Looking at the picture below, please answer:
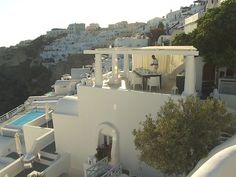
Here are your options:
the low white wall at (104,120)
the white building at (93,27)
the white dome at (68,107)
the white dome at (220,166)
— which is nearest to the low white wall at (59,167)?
the low white wall at (104,120)

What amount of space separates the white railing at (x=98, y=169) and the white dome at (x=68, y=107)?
143 inches

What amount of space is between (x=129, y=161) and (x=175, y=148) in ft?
19.8

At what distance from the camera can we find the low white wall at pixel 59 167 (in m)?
17.6

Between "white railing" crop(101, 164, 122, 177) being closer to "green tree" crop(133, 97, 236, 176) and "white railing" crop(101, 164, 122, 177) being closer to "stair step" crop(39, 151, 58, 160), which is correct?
"green tree" crop(133, 97, 236, 176)

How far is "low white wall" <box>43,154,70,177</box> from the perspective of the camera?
694 inches

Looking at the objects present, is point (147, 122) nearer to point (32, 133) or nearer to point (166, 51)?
point (166, 51)

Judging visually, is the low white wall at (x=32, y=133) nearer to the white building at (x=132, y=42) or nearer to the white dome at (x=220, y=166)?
the white dome at (x=220, y=166)

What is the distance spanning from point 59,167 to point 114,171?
4488mm

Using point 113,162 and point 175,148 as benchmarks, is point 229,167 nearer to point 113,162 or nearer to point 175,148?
point 175,148

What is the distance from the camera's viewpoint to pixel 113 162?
16.1m

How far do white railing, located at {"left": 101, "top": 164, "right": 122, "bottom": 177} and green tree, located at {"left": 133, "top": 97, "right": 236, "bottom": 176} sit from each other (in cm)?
457

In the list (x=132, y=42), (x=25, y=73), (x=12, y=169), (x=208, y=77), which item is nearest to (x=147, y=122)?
(x=208, y=77)

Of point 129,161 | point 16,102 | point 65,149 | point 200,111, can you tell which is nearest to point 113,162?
point 129,161

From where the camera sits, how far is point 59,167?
18234 millimetres
